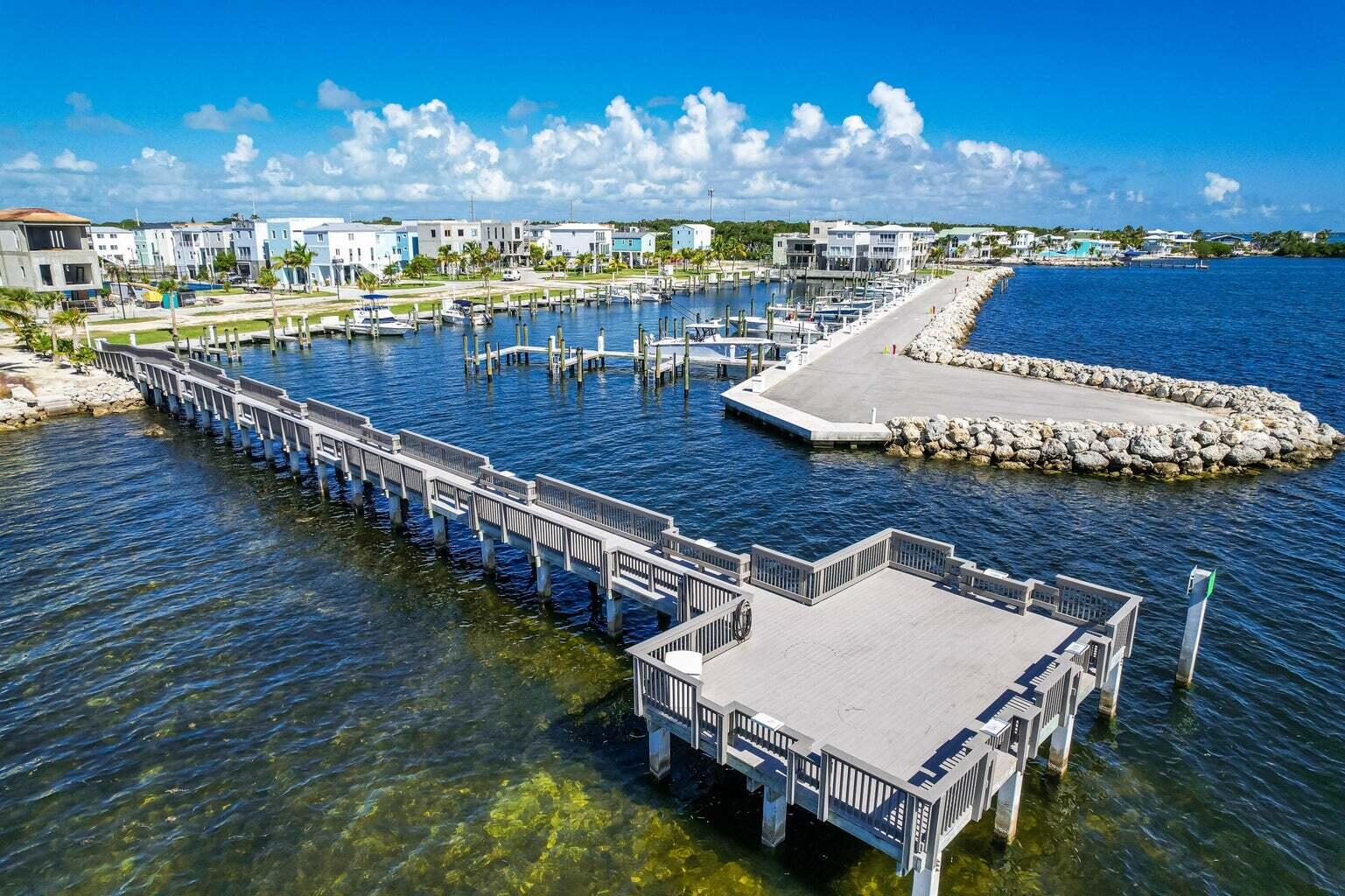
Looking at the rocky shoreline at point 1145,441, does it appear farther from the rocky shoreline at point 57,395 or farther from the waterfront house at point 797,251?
the waterfront house at point 797,251

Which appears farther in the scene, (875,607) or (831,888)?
(875,607)

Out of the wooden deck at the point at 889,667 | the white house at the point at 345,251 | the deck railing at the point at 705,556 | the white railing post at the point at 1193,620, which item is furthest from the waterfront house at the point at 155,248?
the white railing post at the point at 1193,620

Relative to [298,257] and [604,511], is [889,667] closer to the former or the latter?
[604,511]

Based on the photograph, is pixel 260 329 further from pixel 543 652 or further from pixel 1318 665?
pixel 1318 665

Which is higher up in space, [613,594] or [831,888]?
[613,594]

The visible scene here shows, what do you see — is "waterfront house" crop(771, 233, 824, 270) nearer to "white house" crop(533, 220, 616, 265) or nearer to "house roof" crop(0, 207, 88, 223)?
"white house" crop(533, 220, 616, 265)

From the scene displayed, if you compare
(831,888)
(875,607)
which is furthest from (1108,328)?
(831,888)

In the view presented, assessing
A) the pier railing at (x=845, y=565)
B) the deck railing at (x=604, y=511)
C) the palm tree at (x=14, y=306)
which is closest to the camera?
→ the pier railing at (x=845, y=565)
